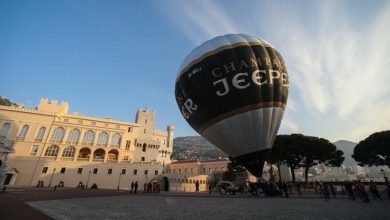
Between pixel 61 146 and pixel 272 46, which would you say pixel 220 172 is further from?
pixel 272 46

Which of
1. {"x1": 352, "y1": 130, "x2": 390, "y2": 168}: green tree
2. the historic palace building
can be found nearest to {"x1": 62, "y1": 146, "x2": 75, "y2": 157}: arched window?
the historic palace building

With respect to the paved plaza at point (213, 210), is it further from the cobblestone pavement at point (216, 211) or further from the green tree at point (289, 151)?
the green tree at point (289, 151)

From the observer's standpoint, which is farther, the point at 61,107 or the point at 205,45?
the point at 61,107

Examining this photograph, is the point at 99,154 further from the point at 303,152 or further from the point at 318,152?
the point at 318,152

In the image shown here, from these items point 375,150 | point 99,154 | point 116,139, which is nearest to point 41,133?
point 99,154

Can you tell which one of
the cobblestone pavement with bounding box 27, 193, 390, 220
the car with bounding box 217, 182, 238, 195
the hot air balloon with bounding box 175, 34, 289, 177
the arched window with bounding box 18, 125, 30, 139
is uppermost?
the arched window with bounding box 18, 125, 30, 139

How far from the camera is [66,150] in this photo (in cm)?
4841

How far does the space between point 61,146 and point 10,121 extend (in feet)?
37.0

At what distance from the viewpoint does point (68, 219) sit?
8367 mm

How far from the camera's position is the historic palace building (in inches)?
1731

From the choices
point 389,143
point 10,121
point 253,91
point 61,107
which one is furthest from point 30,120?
point 389,143

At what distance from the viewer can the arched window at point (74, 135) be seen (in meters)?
49.7

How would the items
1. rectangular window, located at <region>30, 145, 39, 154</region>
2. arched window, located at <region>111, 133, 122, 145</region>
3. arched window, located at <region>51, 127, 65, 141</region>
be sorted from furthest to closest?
arched window, located at <region>111, 133, 122, 145</region>, arched window, located at <region>51, 127, 65, 141</region>, rectangular window, located at <region>30, 145, 39, 154</region>

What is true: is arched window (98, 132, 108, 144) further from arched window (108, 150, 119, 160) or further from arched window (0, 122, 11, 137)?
arched window (0, 122, 11, 137)
